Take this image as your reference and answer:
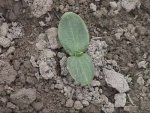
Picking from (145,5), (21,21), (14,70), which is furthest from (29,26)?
(145,5)

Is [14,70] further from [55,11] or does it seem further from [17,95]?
[55,11]

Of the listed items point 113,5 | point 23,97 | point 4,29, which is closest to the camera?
point 23,97

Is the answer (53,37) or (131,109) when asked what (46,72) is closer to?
(53,37)

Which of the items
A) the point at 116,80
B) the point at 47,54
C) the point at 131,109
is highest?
the point at 47,54

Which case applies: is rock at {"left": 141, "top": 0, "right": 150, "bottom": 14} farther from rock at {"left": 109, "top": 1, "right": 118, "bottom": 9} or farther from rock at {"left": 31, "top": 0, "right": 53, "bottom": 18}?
rock at {"left": 31, "top": 0, "right": 53, "bottom": 18}

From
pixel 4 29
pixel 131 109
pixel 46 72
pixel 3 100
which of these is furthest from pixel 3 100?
pixel 131 109

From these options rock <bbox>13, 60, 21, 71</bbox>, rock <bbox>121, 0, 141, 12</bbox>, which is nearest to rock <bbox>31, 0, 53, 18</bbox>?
rock <bbox>13, 60, 21, 71</bbox>
